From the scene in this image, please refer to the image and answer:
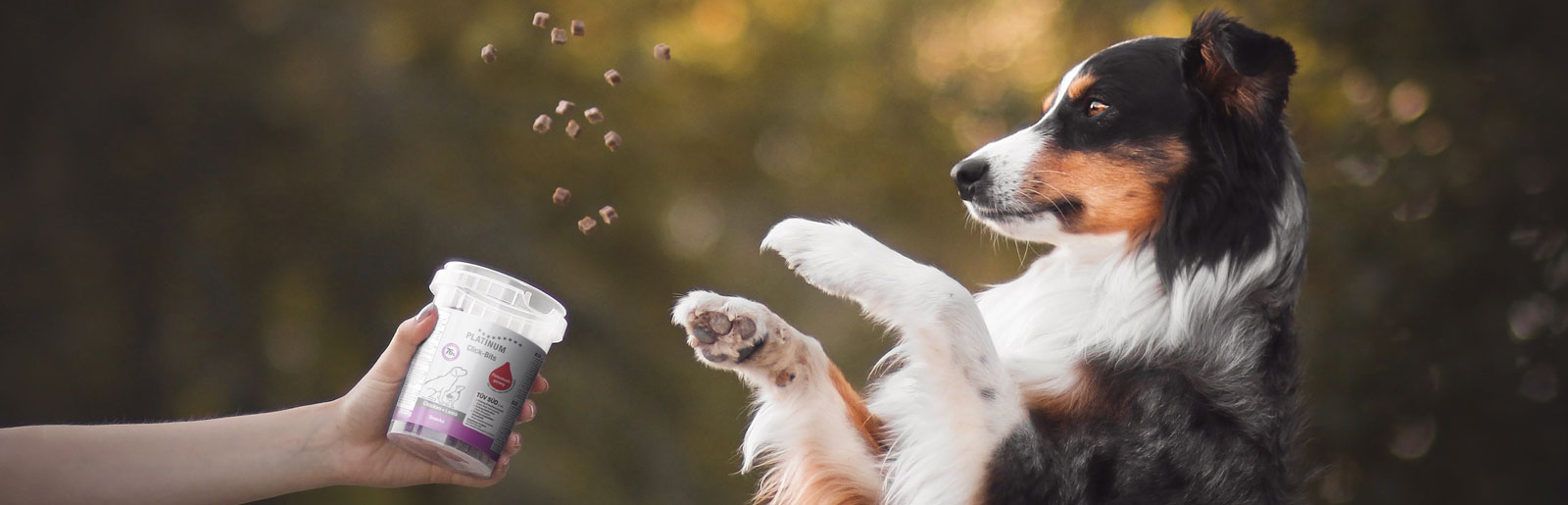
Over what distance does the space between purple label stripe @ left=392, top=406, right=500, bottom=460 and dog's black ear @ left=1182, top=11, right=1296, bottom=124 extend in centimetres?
128

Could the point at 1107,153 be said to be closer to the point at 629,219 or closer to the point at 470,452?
the point at 470,452

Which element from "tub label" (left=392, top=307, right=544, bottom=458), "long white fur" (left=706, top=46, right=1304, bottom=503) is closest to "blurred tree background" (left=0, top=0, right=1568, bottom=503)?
"long white fur" (left=706, top=46, right=1304, bottom=503)

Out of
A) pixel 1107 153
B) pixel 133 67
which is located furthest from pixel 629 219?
pixel 1107 153

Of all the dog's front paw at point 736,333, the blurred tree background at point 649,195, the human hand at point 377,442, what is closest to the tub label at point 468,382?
the human hand at point 377,442

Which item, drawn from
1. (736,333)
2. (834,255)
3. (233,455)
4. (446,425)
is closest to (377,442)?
(233,455)

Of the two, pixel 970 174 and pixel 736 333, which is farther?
pixel 970 174

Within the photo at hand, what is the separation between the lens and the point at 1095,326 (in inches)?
73.7

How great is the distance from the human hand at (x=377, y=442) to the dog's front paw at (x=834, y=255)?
1.46 ft

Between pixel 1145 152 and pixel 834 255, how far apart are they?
1.90 feet

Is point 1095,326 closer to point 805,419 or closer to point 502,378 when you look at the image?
point 805,419

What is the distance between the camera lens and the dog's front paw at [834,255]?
1693 mm

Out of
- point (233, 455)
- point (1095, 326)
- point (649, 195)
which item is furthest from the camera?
point (649, 195)

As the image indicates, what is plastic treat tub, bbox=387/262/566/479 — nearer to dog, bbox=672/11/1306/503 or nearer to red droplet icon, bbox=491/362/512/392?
red droplet icon, bbox=491/362/512/392

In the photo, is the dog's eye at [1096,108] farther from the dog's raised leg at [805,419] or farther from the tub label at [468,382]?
the tub label at [468,382]
